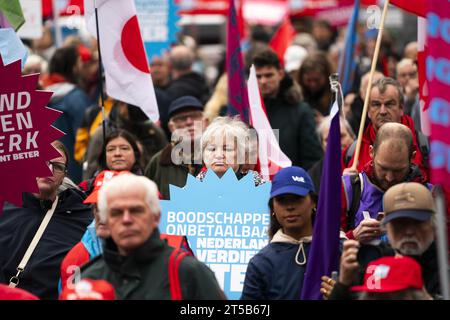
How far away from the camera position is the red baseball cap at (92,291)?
701 centimetres

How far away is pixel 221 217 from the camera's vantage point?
31.6 ft

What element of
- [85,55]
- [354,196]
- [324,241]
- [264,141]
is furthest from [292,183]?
[85,55]

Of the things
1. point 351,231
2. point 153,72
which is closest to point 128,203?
point 351,231

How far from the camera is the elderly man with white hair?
722 cm

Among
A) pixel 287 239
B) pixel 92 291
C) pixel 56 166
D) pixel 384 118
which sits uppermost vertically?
pixel 384 118

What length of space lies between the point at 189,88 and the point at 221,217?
6078 millimetres

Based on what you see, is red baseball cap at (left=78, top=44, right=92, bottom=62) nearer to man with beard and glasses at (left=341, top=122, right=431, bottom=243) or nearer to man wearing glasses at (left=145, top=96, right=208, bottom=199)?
man wearing glasses at (left=145, top=96, right=208, bottom=199)

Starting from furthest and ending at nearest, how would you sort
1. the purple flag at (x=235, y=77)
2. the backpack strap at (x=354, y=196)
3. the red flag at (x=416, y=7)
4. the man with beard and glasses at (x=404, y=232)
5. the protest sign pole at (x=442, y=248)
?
the purple flag at (x=235, y=77) < the red flag at (x=416, y=7) < the backpack strap at (x=354, y=196) < the man with beard and glasses at (x=404, y=232) < the protest sign pole at (x=442, y=248)

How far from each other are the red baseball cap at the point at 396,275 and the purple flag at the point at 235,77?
4.96 metres

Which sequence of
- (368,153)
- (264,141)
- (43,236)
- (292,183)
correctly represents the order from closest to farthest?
(292,183) < (43,236) < (368,153) < (264,141)

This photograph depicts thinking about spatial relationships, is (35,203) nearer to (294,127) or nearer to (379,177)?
(379,177)

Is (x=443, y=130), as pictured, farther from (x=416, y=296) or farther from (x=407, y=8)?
(x=407, y=8)

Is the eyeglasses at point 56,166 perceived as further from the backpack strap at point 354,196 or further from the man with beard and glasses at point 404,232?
the man with beard and glasses at point 404,232

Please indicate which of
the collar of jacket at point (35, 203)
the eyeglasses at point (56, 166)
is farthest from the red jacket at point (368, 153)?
the collar of jacket at point (35, 203)
